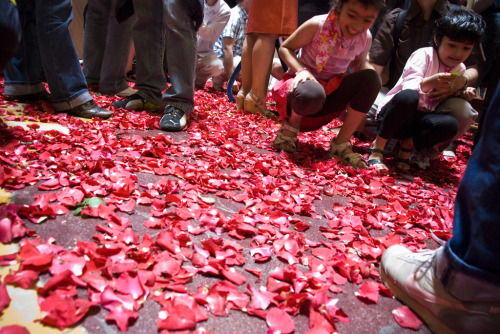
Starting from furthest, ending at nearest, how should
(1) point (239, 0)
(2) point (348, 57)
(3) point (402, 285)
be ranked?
(1) point (239, 0), (2) point (348, 57), (3) point (402, 285)

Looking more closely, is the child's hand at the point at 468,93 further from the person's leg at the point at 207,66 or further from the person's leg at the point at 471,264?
the person's leg at the point at 207,66

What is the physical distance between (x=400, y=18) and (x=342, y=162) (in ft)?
6.75

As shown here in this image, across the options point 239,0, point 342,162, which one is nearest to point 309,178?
point 342,162

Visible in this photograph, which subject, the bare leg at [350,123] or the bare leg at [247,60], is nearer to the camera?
the bare leg at [350,123]

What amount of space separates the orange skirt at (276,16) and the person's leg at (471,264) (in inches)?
116

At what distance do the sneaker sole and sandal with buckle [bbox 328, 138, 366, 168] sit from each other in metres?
1.46

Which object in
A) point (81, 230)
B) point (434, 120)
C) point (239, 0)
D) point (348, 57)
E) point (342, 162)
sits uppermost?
point (239, 0)

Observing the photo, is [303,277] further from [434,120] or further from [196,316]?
[434,120]

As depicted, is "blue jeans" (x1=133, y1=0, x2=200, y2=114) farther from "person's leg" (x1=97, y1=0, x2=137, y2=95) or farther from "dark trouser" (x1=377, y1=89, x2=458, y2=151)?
A: "dark trouser" (x1=377, y1=89, x2=458, y2=151)

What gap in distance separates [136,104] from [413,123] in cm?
252

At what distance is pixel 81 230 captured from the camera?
102cm

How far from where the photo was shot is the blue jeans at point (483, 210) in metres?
0.71

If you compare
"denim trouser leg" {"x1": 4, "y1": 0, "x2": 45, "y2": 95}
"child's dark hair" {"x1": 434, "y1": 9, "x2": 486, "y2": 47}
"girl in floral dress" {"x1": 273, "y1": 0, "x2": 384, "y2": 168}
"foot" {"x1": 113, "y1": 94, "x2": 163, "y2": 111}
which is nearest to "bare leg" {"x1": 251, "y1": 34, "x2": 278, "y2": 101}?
"girl in floral dress" {"x1": 273, "y1": 0, "x2": 384, "y2": 168}

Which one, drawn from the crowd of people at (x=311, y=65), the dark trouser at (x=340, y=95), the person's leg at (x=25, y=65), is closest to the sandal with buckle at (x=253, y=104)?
the crowd of people at (x=311, y=65)
